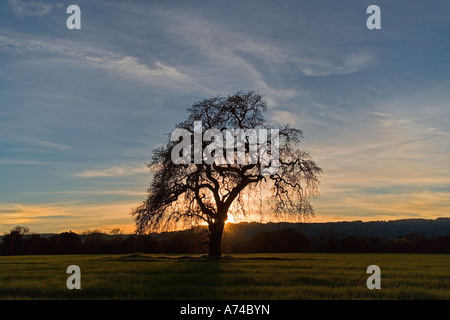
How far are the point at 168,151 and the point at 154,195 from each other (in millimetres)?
3401

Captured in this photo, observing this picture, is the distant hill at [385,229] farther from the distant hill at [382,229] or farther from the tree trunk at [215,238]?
the tree trunk at [215,238]

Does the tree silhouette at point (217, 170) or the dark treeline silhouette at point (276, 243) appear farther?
the dark treeline silhouette at point (276, 243)

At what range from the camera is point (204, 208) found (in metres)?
31.5

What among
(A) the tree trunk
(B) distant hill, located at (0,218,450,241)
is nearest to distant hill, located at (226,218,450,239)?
(B) distant hill, located at (0,218,450,241)

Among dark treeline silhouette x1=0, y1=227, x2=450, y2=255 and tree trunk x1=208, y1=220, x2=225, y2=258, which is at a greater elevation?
tree trunk x1=208, y1=220, x2=225, y2=258

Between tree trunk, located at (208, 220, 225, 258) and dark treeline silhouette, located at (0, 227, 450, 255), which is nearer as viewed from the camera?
tree trunk, located at (208, 220, 225, 258)

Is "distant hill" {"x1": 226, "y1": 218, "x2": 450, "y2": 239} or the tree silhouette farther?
"distant hill" {"x1": 226, "y1": 218, "x2": 450, "y2": 239}

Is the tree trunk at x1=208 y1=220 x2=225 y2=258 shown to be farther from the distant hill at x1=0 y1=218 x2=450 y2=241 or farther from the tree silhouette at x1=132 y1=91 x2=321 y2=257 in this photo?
the distant hill at x1=0 y1=218 x2=450 y2=241

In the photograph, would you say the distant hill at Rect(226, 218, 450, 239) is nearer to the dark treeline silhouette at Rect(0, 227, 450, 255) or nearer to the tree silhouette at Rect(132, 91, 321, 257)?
the dark treeline silhouette at Rect(0, 227, 450, 255)

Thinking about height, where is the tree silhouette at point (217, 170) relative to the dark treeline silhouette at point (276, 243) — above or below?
above

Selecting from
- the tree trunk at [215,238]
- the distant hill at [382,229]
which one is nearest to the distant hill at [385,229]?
the distant hill at [382,229]

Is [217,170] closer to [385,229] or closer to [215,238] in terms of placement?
[215,238]

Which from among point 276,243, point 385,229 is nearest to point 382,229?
point 385,229
